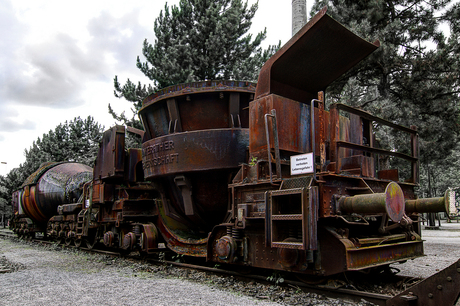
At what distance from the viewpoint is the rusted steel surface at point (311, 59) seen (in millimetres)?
5310

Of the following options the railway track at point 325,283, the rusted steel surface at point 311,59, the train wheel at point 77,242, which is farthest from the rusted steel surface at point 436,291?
the train wheel at point 77,242

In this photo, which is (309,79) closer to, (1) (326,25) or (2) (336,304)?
(1) (326,25)

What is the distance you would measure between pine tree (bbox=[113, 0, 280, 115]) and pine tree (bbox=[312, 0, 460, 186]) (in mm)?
6472

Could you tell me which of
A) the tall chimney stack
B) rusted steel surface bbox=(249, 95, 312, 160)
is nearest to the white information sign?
rusted steel surface bbox=(249, 95, 312, 160)

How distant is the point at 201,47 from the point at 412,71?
10.4 meters

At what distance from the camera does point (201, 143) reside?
6766 mm

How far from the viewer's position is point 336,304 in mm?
4383

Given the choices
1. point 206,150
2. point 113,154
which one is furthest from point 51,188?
point 206,150

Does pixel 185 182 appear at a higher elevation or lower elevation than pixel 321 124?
lower

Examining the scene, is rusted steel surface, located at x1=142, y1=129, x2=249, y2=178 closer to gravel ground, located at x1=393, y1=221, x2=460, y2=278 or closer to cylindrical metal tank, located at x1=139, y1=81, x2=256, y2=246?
cylindrical metal tank, located at x1=139, y1=81, x2=256, y2=246

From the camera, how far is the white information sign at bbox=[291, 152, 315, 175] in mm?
4675

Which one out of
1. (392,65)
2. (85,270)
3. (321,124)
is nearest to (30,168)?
(85,270)

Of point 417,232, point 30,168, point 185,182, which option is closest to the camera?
point 417,232

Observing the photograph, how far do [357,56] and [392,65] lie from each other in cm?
578
